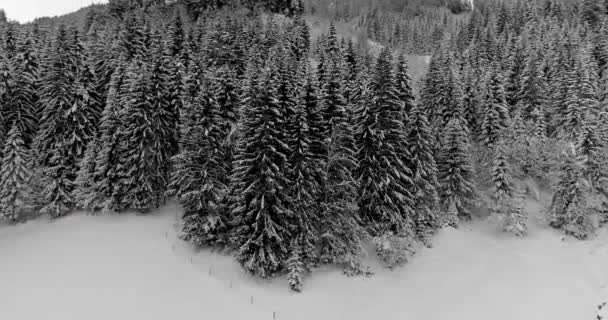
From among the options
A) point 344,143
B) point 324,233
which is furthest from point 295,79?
point 324,233

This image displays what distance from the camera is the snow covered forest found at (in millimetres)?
27453

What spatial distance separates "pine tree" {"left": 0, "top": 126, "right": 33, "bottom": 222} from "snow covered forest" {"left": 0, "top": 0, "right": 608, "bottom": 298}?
0.50ft

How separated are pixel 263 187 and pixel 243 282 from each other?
6451 mm

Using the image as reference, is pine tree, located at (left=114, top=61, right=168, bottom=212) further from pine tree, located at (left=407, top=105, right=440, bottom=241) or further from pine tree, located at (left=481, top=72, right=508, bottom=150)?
pine tree, located at (left=481, top=72, right=508, bottom=150)

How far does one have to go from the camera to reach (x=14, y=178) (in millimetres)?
31562

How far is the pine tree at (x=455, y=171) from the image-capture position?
34562 mm

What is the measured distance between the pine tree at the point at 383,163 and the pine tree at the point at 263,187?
6669 millimetres

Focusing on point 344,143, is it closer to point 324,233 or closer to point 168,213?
point 324,233

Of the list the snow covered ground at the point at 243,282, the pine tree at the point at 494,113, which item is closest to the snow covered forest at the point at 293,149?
the pine tree at the point at 494,113

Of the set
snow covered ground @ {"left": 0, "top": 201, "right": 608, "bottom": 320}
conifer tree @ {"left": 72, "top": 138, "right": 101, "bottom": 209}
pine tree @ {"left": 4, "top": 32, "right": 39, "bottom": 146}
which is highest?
pine tree @ {"left": 4, "top": 32, "right": 39, "bottom": 146}

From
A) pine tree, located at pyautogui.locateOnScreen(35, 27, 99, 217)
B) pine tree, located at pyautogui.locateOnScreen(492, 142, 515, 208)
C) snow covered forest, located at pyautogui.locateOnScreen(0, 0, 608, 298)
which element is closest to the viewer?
snow covered forest, located at pyautogui.locateOnScreen(0, 0, 608, 298)

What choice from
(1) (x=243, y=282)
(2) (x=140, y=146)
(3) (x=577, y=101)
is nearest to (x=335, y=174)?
(1) (x=243, y=282)

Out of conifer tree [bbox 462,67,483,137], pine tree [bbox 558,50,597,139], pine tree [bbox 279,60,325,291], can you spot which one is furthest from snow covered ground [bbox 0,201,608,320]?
conifer tree [bbox 462,67,483,137]

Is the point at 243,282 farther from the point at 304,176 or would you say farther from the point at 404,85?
the point at 404,85
